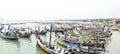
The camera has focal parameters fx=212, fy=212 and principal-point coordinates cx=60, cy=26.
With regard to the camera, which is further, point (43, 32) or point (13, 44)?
point (43, 32)

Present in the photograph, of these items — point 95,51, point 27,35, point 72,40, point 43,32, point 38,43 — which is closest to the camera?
point 95,51

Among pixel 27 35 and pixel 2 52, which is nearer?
→ pixel 2 52

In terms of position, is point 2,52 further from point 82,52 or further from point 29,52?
point 82,52

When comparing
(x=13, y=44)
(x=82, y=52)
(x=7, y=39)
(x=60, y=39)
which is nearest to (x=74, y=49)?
(x=82, y=52)

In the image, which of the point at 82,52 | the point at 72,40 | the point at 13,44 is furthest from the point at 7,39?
the point at 82,52

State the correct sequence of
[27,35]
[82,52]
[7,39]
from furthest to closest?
[27,35], [7,39], [82,52]

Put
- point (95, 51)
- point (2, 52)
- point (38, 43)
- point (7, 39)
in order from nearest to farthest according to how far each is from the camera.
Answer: point (95, 51), point (2, 52), point (38, 43), point (7, 39)

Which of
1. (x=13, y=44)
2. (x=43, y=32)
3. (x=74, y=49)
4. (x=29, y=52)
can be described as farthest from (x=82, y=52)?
(x=43, y=32)

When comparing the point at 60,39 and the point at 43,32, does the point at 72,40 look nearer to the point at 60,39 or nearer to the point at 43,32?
the point at 60,39

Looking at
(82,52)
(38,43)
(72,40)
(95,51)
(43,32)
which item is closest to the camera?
(82,52)
